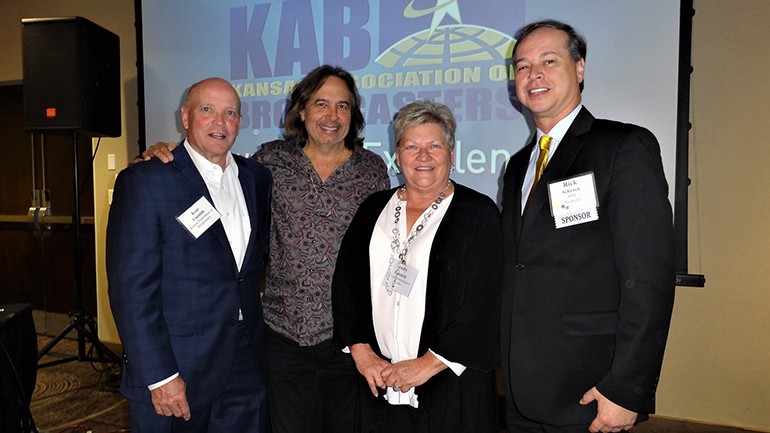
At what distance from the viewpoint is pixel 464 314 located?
151cm

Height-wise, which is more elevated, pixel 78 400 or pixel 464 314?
pixel 464 314

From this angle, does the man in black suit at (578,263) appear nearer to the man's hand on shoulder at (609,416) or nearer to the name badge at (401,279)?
the man's hand on shoulder at (609,416)

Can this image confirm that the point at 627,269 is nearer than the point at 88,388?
Yes

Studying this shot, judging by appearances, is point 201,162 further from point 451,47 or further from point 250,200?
point 451,47

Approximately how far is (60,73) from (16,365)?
7.36ft

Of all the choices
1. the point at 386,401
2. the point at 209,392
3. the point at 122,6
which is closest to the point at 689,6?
the point at 386,401

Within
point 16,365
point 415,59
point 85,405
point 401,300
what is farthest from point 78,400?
point 415,59

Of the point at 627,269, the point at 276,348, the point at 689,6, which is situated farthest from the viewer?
the point at 689,6

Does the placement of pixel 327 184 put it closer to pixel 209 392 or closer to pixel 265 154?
pixel 265 154

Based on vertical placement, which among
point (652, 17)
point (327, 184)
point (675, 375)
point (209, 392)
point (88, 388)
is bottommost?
point (88, 388)

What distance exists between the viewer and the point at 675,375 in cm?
299

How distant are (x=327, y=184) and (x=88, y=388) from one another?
2.86 m

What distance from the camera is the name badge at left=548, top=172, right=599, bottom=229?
4.33 feet

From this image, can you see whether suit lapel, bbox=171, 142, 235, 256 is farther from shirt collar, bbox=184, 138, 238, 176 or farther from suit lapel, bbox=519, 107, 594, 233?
suit lapel, bbox=519, 107, 594, 233
